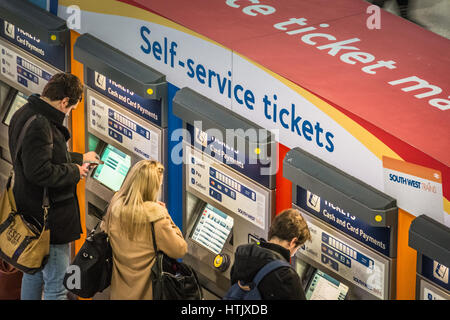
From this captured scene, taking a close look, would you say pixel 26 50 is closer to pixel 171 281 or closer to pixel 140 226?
pixel 140 226

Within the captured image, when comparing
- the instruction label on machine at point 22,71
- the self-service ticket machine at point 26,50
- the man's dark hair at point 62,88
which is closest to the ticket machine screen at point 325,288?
the man's dark hair at point 62,88

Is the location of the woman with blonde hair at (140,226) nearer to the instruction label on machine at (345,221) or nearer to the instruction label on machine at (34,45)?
the instruction label on machine at (345,221)

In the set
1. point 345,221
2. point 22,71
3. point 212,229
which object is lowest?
point 212,229

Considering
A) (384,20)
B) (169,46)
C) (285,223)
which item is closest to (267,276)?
(285,223)

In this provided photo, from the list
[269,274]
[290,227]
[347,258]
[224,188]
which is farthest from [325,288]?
[224,188]

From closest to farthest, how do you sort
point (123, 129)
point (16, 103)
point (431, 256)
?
point (431, 256)
point (123, 129)
point (16, 103)

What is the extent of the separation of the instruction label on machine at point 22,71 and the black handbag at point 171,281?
193cm

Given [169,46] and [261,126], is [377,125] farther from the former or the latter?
[169,46]

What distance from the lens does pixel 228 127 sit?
4.99 metres

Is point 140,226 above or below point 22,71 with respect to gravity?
above

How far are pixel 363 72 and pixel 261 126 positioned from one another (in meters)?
0.60

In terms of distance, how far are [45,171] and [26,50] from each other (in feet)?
5.13

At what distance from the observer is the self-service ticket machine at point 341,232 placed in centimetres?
441

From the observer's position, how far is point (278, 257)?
14.3 feet
